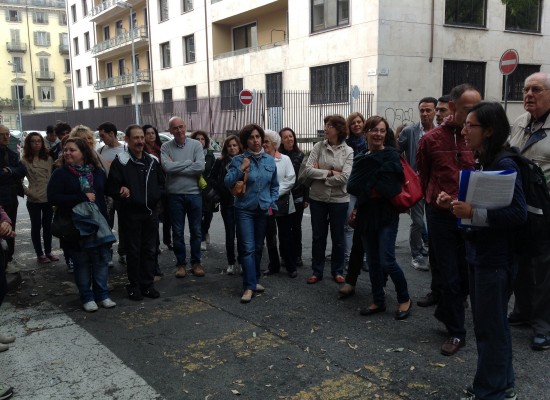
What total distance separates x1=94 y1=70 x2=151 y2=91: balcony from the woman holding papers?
35275 mm

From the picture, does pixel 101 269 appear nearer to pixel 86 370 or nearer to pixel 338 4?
pixel 86 370

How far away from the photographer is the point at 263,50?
25.5 metres

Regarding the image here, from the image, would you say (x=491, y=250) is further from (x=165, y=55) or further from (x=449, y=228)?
(x=165, y=55)

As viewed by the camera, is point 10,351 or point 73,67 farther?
point 73,67

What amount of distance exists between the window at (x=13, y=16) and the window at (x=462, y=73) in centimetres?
6434

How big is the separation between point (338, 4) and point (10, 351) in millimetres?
19955

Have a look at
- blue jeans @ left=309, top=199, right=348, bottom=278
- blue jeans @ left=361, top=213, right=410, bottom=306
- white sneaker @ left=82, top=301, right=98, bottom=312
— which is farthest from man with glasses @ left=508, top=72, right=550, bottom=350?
white sneaker @ left=82, top=301, right=98, bottom=312

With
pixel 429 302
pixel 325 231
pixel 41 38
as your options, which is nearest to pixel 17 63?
pixel 41 38

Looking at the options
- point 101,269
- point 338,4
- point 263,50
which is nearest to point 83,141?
point 101,269

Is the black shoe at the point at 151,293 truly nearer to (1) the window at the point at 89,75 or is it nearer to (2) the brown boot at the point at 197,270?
(2) the brown boot at the point at 197,270

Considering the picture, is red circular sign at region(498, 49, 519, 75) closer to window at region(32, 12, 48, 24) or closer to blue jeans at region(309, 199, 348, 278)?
blue jeans at region(309, 199, 348, 278)

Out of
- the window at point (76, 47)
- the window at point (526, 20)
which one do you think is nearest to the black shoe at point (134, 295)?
the window at point (526, 20)

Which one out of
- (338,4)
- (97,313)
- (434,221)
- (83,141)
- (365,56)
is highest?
(338,4)

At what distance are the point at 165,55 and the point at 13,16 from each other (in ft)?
148
